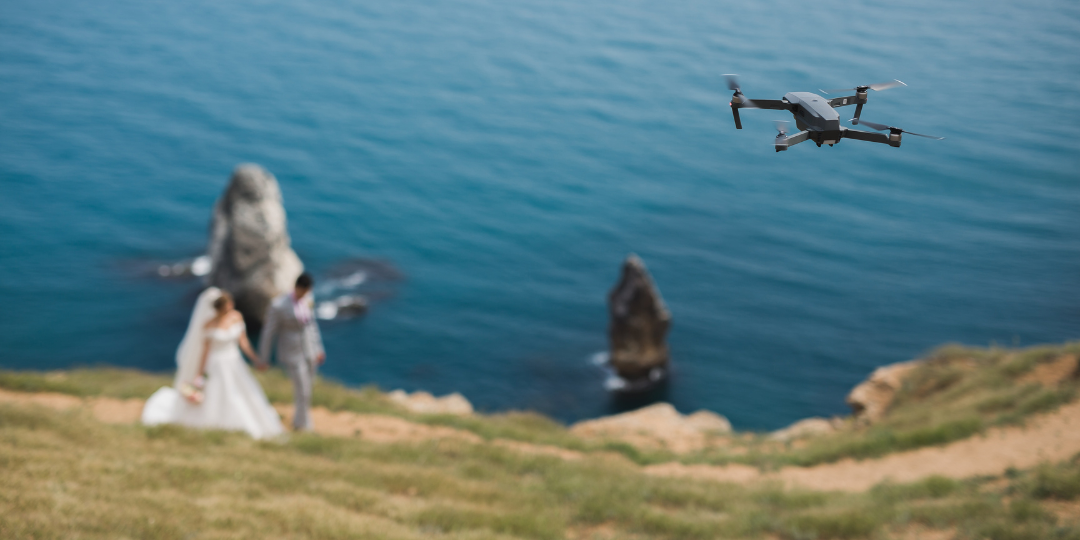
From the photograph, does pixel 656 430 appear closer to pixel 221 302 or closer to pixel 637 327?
pixel 221 302

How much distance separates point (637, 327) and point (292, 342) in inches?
1101

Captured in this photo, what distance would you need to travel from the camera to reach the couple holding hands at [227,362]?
1391cm

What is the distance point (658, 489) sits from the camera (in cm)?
1318

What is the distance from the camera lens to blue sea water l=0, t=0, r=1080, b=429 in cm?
4278

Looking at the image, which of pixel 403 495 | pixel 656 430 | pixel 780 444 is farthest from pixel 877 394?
pixel 403 495

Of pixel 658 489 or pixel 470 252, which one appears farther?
pixel 470 252

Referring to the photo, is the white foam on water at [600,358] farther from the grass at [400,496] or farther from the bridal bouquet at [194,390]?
the bridal bouquet at [194,390]

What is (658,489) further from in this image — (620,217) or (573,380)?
(620,217)

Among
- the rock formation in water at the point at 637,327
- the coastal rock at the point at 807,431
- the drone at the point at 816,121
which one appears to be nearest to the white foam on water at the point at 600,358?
the rock formation in water at the point at 637,327

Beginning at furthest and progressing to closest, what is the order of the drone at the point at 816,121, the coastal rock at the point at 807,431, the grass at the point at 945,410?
the coastal rock at the point at 807,431 → the grass at the point at 945,410 → the drone at the point at 816,121

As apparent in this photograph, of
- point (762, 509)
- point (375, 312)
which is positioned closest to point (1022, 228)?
point (375, 312)

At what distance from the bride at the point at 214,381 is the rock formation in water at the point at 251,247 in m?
27.3

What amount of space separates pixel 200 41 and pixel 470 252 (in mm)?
59781

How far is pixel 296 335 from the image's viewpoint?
45.9 feet
